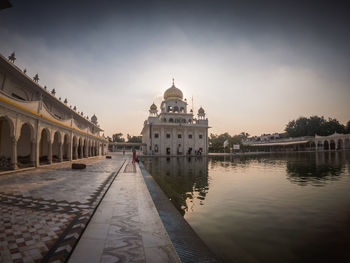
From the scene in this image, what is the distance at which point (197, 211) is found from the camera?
4.86 metres

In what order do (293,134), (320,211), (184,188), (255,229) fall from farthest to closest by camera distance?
1. (293,134)
2. (184,188)
3. (320,211)
4. (255,229)

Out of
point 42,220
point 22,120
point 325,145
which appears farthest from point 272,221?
point 325,145

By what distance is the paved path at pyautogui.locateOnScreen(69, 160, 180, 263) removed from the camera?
2.48 metres

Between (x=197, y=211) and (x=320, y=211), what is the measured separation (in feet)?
9.95

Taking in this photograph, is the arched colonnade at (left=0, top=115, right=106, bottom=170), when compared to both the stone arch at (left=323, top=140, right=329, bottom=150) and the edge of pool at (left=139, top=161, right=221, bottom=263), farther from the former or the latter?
the stone arch at (left=323, top=140, right=329, bottom=150)

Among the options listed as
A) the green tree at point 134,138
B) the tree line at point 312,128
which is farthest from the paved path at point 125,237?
the green tree at point 134,138

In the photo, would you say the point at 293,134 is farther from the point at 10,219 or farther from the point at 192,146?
the point at 10,219

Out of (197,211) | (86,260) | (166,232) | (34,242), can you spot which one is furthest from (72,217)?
(197,211)

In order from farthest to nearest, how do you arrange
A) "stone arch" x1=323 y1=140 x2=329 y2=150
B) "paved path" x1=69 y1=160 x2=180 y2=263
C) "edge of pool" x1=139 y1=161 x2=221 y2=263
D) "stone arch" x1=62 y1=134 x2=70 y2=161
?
"stone arch" x1=323 y1=140 x2=329 y2=150
"stone arch" x1=62 y1=134 x2=70 y2=161
"edge of pool" x1=139 y1=161 x2=221 y2=263
"paved path" x1=69 y1=160 x2=180 y2=263

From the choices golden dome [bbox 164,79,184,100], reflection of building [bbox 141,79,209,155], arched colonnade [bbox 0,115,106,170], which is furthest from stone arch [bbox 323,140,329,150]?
arched colonnade [bbox 0,115,106,170]

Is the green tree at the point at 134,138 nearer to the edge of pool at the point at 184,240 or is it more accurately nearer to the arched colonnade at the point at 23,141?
the arched colonnade at the point at 23,141

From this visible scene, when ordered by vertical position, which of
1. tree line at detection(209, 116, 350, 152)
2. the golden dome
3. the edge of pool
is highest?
the golden dome

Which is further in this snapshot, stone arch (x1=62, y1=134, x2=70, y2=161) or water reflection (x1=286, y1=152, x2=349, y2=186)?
stone arch (x1=62, y1=134, x2=70, y2=161)

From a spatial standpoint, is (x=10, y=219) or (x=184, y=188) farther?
(x=184, y=188)
